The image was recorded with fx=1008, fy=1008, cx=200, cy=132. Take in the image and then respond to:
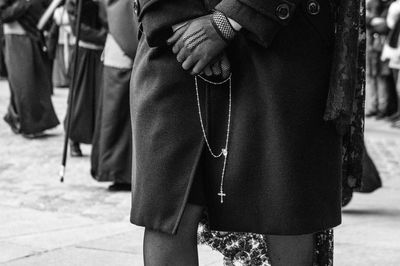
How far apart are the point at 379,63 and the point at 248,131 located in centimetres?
1125

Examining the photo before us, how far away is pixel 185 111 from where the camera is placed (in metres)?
2.52

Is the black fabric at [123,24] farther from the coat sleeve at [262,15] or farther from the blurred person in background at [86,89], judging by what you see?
the coat sleeve at [262,15]

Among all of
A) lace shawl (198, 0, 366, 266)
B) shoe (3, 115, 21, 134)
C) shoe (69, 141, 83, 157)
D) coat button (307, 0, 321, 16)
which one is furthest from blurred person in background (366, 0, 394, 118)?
coat button (307, 0, 321, 16)

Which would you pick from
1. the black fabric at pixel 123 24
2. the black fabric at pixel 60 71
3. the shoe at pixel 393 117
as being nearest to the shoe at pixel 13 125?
the black fabric at pixel 123 24

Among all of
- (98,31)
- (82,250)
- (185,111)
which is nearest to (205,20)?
(185,111)

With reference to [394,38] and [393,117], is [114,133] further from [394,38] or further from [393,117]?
[393,117]

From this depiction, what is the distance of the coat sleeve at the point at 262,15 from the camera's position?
241 cm

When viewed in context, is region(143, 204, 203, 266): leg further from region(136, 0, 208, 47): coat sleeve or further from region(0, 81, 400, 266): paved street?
region(0, 81, 400, 266): paved street

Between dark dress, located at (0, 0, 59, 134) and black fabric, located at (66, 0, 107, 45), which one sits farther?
dark dress, located at (0, 0, 59, 134)

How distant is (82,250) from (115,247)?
0.57 feet

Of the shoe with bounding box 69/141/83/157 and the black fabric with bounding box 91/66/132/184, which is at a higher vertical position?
the black fabric with bounding box 91/66/132/184

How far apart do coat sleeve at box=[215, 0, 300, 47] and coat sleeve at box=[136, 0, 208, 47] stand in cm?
8

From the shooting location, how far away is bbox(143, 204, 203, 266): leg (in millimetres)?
2572

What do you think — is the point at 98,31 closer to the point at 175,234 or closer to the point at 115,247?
the point at 115,247
